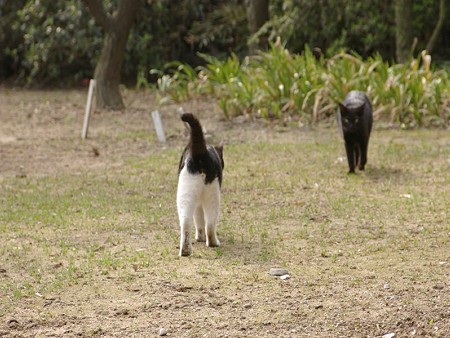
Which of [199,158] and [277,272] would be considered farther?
[199,158]

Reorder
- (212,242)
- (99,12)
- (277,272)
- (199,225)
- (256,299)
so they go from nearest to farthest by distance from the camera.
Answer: (256,299) < (277,272) < (212,242) < (199,225) < (99,12)

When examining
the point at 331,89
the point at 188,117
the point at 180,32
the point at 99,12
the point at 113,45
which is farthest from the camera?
the point at 180,32

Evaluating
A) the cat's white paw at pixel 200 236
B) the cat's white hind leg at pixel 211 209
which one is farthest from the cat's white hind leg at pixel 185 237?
the cat's white paw at pixel 200 236

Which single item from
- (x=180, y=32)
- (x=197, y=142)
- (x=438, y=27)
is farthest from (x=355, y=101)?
(x=180, y=32)

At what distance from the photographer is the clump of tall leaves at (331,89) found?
12.4 meters

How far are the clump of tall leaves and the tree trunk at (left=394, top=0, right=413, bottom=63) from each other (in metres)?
1.47

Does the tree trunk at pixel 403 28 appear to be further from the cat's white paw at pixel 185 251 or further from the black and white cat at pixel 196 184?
the cat's white paw at pixel 185 251

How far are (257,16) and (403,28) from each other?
10.5ft

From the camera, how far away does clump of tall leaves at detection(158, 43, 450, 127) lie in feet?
40.5

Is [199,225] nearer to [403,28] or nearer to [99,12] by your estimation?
[99,12]

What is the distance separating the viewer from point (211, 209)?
638 centimetres

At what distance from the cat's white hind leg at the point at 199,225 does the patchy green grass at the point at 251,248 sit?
0.58 feet

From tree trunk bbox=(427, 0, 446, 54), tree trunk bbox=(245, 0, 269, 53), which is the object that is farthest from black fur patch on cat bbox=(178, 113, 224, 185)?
tree trunk bbox=(245, 0, 269, 53)

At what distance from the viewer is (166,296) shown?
5.43 meters
